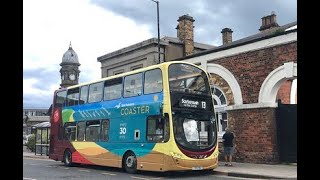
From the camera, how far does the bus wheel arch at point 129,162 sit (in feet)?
48.6

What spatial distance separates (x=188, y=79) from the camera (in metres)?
14.5

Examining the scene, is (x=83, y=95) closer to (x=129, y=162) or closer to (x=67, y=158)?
(x=67, y=158)

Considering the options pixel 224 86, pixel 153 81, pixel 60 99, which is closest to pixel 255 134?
pixel 224 86

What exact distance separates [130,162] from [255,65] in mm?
6992

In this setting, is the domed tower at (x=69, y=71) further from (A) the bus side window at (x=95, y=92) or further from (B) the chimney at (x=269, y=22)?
(A) the bus side window at (x=95, y=92)

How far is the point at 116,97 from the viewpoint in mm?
16203

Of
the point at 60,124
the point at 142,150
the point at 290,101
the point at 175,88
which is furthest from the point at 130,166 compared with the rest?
the point at 290,101

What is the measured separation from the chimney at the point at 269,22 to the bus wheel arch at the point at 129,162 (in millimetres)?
17589

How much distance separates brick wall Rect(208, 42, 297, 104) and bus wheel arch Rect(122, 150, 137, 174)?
5.98 m

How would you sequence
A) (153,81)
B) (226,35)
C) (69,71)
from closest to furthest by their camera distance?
1. (153,81)
2. (226,35)
3. (69,71)
